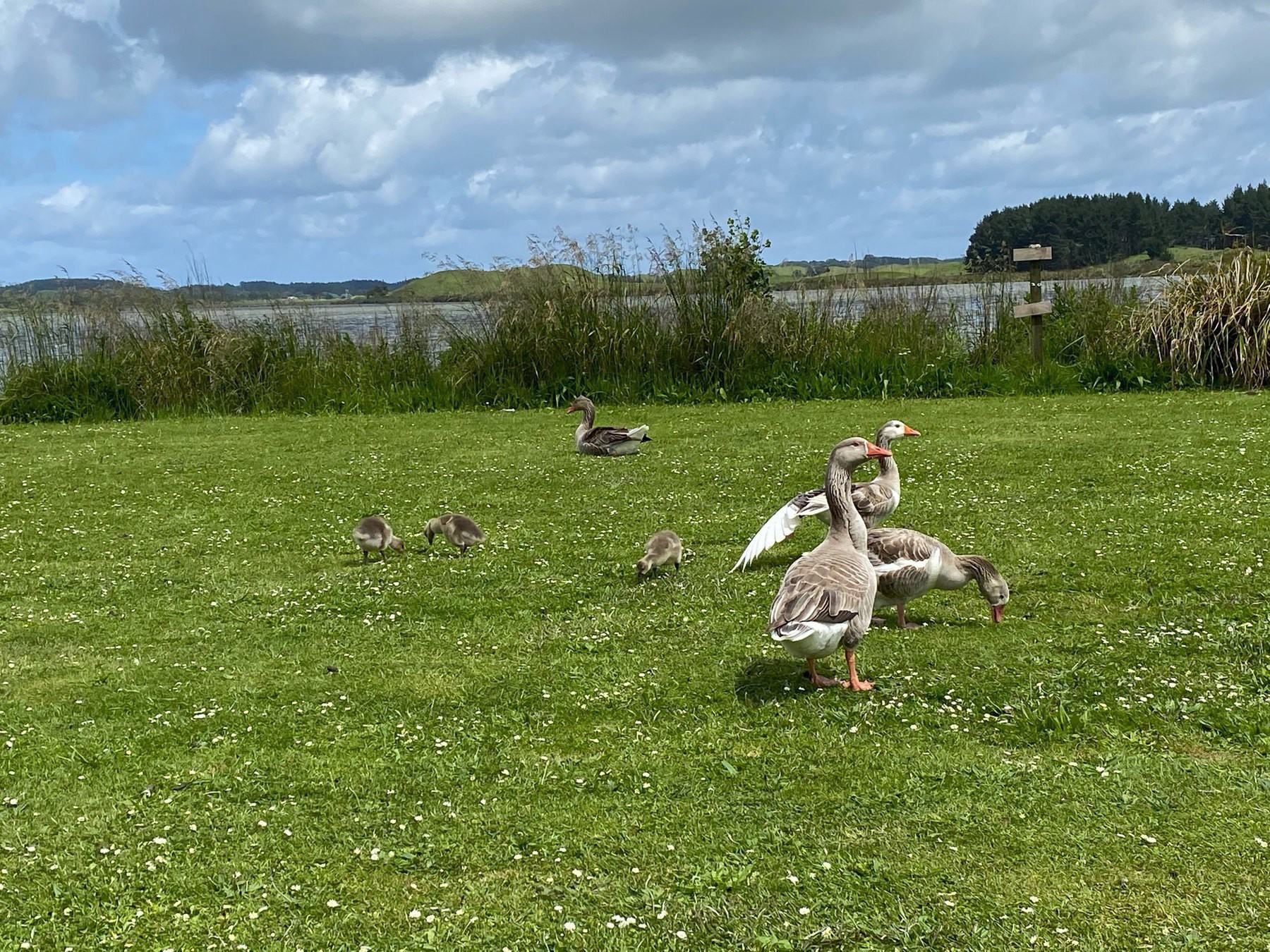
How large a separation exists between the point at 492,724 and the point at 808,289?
17.1m

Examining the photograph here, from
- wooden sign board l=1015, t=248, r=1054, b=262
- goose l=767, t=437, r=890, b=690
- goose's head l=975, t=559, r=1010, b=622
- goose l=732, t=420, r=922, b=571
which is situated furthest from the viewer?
wooden sign board l=1015, t=248, r=1054, b=262

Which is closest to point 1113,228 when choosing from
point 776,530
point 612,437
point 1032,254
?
point 1032,254

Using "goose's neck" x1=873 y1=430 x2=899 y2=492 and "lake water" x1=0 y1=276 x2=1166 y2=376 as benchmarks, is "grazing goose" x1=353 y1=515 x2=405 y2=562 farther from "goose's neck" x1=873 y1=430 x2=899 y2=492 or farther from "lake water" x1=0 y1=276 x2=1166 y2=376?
"lake water" x1=0 y1=276 x2=1166 y2=376

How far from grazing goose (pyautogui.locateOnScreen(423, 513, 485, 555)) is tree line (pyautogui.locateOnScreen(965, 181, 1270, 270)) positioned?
15770mm

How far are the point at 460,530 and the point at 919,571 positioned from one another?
407cm

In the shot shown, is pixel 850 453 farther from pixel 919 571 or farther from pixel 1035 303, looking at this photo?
pixel 1035 303

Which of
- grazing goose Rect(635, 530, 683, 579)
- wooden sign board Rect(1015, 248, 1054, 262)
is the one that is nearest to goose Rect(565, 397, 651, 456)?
grazing goose Rect(635, 530, 683, 579)

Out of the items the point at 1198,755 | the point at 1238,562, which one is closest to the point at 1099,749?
the point at 1198,755

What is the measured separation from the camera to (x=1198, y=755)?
5184mm

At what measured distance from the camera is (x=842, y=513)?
689 centimetres

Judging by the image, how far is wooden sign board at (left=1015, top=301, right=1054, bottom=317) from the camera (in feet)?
66.4

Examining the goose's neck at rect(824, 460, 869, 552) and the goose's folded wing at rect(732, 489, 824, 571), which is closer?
the goose's neck at rect(824, 460, 869, 552)

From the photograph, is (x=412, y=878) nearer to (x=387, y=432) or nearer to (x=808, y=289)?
(x=387, y=432)

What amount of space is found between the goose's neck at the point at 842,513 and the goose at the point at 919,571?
233 mm
